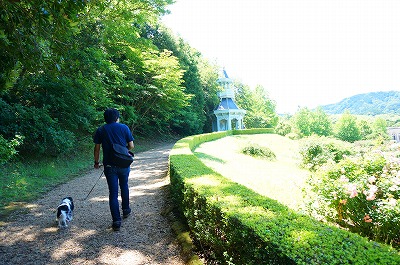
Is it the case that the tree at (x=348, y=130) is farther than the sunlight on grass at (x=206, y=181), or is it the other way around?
the tree at (x=348, y=130)

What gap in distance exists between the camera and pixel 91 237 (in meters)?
4.03

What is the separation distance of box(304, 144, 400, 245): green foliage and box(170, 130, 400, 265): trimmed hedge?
161cm

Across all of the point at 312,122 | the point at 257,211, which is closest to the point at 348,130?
the point at 312,122

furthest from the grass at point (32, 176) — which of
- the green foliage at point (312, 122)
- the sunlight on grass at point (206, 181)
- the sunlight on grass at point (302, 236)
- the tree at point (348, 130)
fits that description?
the tree at point (348, 130)

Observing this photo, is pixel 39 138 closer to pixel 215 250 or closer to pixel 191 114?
pixel 215 250

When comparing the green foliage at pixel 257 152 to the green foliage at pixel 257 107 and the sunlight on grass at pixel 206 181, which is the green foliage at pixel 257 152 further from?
Answer: the green foliage at pixel 257 107

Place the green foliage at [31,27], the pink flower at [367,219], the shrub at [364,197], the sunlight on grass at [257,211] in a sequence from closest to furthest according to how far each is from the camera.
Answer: the sunlight on grass at [257,211], the pink flower at [367,219], the shrub at [364,197], the green foliage at [31,27]

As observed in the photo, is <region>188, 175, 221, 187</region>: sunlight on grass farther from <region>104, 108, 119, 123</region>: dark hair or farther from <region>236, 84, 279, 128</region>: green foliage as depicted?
<region>236, 84, 279, 128</region>: green foliage

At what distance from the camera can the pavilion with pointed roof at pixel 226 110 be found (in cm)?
3950

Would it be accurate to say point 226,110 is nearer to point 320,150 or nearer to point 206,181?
point 320,150

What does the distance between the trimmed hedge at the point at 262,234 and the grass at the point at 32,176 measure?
13.6 ft

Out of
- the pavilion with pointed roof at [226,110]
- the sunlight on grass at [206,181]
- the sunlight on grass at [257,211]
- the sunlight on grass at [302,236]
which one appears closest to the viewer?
the sunlight on grass at [302,236]

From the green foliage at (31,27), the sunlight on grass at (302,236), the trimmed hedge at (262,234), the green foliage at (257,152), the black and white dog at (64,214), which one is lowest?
the green foliage at (257,152)

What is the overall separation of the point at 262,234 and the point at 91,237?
2.98 m
